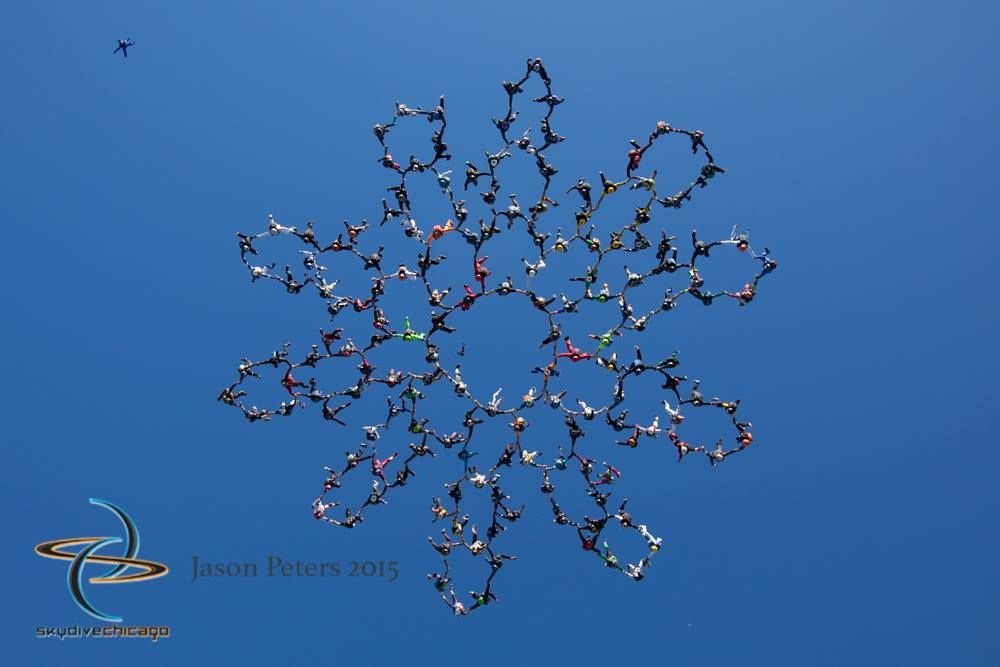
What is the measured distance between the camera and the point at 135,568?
223cm

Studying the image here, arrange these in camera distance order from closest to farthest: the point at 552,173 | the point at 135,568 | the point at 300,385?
the point at 552,173 → the point at 300,385 → the point at 135,568

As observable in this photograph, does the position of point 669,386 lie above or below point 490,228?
below

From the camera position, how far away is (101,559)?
87.6 inches

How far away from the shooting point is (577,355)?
1.81 m

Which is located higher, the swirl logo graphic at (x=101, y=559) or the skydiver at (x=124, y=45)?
the skydiver at (x=124, y=45)

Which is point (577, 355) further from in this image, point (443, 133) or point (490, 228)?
point (443, 133)

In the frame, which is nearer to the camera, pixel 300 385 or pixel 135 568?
pixel 300 385

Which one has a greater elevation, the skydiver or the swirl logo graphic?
the skydiver

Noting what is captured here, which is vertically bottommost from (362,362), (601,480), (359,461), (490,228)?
(601,480)

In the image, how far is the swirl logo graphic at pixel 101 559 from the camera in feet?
7.30

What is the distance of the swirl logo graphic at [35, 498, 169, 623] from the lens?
2.22 metres

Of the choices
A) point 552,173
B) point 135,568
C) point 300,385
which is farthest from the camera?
point 135,568

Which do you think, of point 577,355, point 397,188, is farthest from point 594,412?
point 397,188

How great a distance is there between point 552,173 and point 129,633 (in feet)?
5.37
